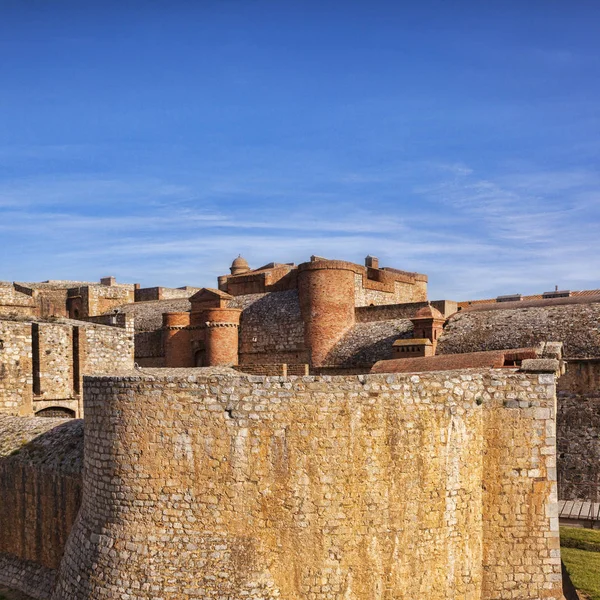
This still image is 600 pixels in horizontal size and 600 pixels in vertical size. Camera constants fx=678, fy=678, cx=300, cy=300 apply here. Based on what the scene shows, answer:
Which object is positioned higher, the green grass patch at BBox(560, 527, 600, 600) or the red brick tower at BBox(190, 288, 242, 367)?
the red brick tower at BBox(190, 288, 242, 367)

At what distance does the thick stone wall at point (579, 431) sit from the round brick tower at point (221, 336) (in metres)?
15.7

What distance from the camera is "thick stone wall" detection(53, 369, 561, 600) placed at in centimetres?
817

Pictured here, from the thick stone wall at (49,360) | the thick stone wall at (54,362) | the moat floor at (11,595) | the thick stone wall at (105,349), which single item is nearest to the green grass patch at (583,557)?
the moat floor at (11,595)

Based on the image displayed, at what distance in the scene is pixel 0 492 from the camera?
506 inches

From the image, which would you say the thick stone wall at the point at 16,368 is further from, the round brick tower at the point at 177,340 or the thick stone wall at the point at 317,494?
the round brick tower at the point at 177,340

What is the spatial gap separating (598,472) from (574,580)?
22.9ft

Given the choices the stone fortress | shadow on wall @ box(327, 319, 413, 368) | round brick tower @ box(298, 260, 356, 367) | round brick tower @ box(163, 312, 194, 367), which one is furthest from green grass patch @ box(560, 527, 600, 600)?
round brick tower @ box(163, 312, 194, 367)

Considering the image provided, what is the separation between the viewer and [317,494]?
8188 millimetres

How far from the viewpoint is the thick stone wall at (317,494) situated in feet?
26.8

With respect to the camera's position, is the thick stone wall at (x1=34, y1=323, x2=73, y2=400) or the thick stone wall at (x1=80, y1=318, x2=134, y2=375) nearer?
the thick stone wall at (x1=34, y1=323, x2=73, y2=400)

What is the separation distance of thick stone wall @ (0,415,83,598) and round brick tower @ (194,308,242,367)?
690 inches

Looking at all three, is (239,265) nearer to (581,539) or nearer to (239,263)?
(239,263)

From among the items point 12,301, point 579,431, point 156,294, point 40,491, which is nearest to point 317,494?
point 40,491

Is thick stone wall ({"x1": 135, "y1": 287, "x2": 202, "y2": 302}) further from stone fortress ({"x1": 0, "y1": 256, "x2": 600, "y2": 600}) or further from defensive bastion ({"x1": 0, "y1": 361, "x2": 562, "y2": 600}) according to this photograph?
defensive bastion ({"x1": 0, "y1": 361, "x2": 562, "y2": 600})
